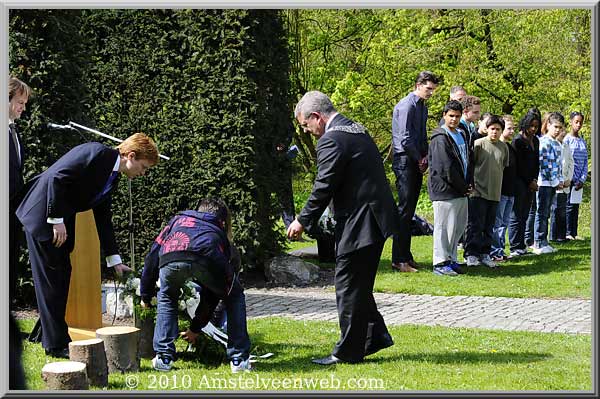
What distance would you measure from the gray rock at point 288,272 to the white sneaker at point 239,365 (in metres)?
4.30

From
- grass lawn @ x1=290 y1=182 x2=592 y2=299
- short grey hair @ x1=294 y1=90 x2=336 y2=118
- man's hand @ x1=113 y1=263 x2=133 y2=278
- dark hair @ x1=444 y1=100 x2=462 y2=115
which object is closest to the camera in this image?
short grey hair @ x1=294 y1=90 x2=336 y2=118

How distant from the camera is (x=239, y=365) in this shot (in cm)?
612

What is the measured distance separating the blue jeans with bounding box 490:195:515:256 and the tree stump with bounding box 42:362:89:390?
7.96 metres

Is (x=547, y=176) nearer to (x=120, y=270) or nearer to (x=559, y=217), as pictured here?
(x=559, y=217)

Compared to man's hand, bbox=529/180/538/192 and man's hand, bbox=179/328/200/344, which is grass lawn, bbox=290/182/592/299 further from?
man's hand, bbox=179/328/200/344

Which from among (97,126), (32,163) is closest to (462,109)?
(97,126)

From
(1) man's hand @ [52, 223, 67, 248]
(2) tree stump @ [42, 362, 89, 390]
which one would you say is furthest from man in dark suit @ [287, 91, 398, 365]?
(2) tree stump @ [42, 362, 89, 390]

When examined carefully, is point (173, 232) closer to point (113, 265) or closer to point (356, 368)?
point (113, 265)

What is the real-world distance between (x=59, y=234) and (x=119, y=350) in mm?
945

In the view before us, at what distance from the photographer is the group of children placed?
10.5m

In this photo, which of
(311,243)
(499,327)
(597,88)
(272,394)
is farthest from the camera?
(311,243)

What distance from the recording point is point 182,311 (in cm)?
644

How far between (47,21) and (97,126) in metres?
2.31

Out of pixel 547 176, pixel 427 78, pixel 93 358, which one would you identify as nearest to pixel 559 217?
pixel 547 176
